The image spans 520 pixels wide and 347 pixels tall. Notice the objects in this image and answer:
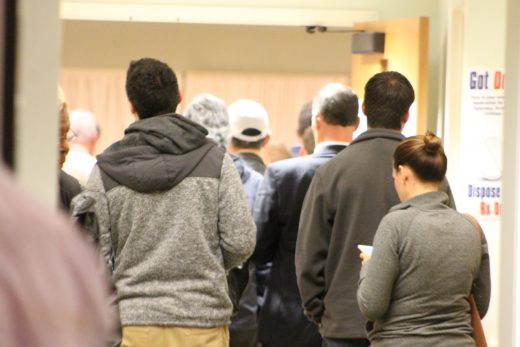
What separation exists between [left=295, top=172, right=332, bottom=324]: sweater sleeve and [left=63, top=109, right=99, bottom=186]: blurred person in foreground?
3.76 feet

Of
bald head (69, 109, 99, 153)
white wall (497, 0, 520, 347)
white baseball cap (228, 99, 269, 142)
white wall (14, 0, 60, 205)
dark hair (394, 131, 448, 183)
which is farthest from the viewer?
bald head (69, 109, 99, 153)

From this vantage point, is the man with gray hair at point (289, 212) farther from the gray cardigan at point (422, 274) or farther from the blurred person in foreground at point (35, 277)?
the blurred person in foreground at point (35, 277)

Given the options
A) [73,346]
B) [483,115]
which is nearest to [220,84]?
[483,115]

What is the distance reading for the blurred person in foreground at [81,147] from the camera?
13.9 ft

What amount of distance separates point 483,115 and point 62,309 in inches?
236

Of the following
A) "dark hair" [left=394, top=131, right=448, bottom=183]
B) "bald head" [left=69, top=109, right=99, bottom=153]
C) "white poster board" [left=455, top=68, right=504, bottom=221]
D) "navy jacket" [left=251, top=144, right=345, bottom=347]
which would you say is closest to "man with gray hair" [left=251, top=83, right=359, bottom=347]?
"navy jacket" [left=251, top=144, right=345, bottom=347]

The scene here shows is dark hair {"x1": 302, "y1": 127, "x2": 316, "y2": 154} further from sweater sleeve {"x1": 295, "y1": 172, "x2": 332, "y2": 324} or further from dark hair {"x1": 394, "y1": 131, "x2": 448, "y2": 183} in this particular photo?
dark hair {"x1": 394, "y1": 131, "x2": 448, "y2": 183}

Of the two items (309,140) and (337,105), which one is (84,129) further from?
(337,105)

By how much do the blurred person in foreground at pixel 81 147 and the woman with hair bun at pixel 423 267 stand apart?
1.66 m

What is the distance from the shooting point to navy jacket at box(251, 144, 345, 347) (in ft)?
13.0

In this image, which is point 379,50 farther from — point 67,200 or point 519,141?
point 67,200

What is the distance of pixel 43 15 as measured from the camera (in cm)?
95

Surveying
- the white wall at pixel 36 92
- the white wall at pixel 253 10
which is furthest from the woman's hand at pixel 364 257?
the white wall at pixel 253 10

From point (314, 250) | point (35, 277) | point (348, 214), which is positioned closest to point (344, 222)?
point (348, 214)
